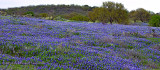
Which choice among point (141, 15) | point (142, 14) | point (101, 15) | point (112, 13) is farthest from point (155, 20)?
point (141, 15)

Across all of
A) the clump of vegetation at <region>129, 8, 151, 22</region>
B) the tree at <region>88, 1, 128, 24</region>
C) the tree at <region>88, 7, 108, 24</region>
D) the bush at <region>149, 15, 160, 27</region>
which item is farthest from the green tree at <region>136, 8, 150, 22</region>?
the tree at <region>88, 7, 108, 24</region>

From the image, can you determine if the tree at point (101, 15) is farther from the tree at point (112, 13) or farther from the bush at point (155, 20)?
the bush at point (155, 20)

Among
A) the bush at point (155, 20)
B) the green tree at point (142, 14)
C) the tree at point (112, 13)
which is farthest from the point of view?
the green tree at point (142, 14)

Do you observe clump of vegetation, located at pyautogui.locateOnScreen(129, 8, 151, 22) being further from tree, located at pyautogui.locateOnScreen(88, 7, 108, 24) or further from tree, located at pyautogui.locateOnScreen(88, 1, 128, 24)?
tree, located at pyautogui.locateOnScreen(88, 7, 108, 24)

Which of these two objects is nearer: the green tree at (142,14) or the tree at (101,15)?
the tree at (101,15)

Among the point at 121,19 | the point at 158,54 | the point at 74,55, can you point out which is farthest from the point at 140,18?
the point at 74,55

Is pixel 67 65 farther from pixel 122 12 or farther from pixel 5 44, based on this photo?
pixel 122 12

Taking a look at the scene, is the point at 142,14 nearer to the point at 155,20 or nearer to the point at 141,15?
the point at 141,15

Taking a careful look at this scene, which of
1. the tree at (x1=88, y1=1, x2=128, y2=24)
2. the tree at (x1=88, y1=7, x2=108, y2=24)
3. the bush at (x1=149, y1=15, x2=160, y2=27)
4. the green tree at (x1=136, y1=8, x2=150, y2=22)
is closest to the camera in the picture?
the bush at (x1=149, y1=15, x2=160, y2=27)

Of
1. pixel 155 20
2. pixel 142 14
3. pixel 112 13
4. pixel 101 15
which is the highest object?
pixel 142 14

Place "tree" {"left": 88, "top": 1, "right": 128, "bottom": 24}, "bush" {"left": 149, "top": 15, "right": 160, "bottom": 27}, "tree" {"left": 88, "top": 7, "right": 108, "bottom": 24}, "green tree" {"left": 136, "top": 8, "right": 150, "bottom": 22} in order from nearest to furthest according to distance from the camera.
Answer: "bush" {"left": 149, "top": 15, "right": 160, "bottom": 27}
"tree" {"left": 88, "top": 1, "right": 128, "bottom": 24}
"tree" {"left": 88, "top": 7, "right": 108, "bottom": 24}
"green tree" {"left": 136, "top": 8, "right": 150, "bottom": 22}

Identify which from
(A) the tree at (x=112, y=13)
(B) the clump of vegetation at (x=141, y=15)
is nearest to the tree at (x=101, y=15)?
(A) the tree at (x=112, y=13)

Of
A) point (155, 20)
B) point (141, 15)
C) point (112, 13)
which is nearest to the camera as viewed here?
point (155, 20)

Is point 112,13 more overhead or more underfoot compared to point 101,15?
more overhead
